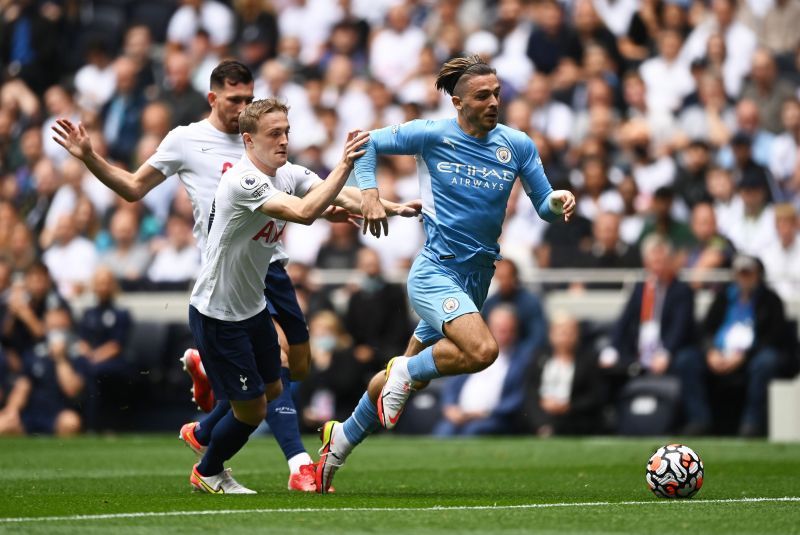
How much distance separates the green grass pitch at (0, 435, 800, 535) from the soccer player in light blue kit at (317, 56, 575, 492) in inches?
22.1

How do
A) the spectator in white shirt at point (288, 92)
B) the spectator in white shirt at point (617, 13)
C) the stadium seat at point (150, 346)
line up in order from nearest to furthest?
the stadium seat at point (150, 346) < the spectator in white shirt at point (617, 13) < the spectator in white shirt at point (288, 92)

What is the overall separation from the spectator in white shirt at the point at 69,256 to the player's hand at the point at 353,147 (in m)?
11.6

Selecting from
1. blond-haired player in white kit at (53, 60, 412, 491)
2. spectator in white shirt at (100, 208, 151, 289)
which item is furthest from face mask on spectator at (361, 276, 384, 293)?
blond-haired player in white kit at (53, 60, 412, 491)

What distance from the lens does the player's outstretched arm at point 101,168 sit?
9852 mm

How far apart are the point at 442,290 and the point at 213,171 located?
1.77m

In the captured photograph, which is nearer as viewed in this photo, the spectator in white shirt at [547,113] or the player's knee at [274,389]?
the player's knee at [274,389]

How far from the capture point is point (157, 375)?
18.9 metres

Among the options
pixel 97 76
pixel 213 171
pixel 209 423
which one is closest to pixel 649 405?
pixel 209 423

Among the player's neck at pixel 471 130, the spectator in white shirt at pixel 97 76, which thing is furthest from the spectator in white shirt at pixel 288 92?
the player's neck at pixel 471 130

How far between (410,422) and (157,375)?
3.22m

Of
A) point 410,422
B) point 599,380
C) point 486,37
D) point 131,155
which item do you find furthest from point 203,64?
point 599,380

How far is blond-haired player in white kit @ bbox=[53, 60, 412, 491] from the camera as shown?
10.0 metres

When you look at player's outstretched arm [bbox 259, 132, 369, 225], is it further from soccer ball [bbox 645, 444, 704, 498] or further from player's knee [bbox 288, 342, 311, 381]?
soccer ball [bbox 645, 444, 704, 498]

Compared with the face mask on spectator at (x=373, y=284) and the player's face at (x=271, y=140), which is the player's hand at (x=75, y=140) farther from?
the face mask on spectator at (x=373, y=284)
